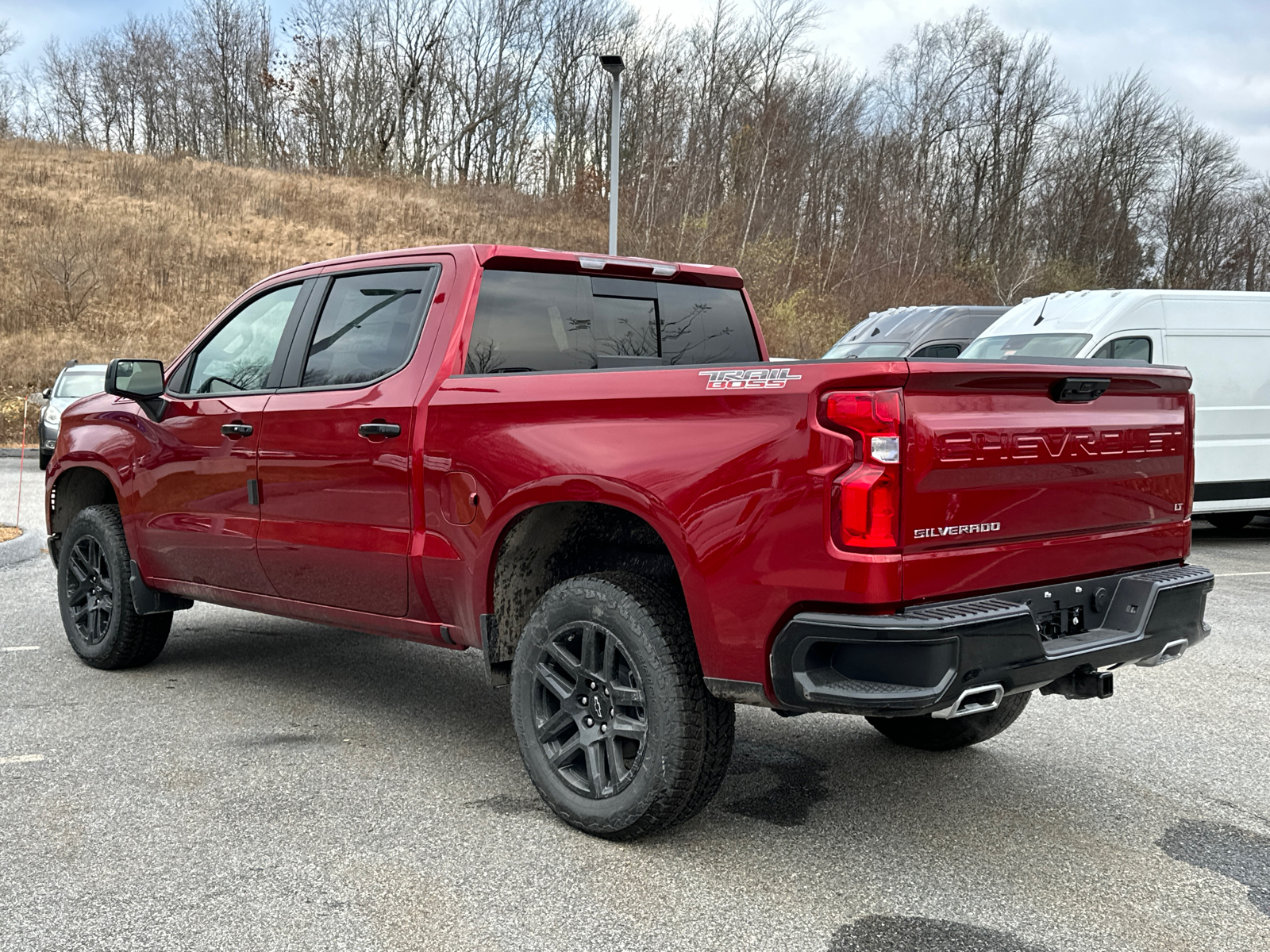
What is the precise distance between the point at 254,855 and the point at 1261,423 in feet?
37.6

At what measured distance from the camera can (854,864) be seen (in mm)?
3549

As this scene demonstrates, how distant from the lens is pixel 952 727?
4.66 metres

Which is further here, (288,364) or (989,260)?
(989,260)

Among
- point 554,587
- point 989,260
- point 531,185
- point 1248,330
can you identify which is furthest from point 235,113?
point 554,587

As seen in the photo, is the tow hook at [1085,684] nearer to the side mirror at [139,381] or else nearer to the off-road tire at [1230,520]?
the side mirror at [139,381]

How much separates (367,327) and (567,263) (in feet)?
2.88

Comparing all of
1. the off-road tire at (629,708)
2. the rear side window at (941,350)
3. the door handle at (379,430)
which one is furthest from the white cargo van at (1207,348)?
the off-road tire at (629,708)

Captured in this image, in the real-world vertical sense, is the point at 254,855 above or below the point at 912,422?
below

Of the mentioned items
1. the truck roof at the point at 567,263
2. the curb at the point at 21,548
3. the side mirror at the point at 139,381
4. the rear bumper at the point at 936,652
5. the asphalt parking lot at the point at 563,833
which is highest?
the truck roof at the point at 567,263

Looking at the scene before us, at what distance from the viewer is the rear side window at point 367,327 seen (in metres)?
4.54

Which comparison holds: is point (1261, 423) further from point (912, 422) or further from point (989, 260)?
point (989, 260)

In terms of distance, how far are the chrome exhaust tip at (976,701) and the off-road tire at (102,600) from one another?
14.0ft

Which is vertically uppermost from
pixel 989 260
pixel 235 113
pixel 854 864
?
pixel 235 113

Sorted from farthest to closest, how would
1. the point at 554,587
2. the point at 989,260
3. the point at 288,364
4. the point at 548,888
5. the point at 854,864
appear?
the point at 989,260, the point at 288,364, the point at 554,587, the point at 854,864, the point at 548,888
